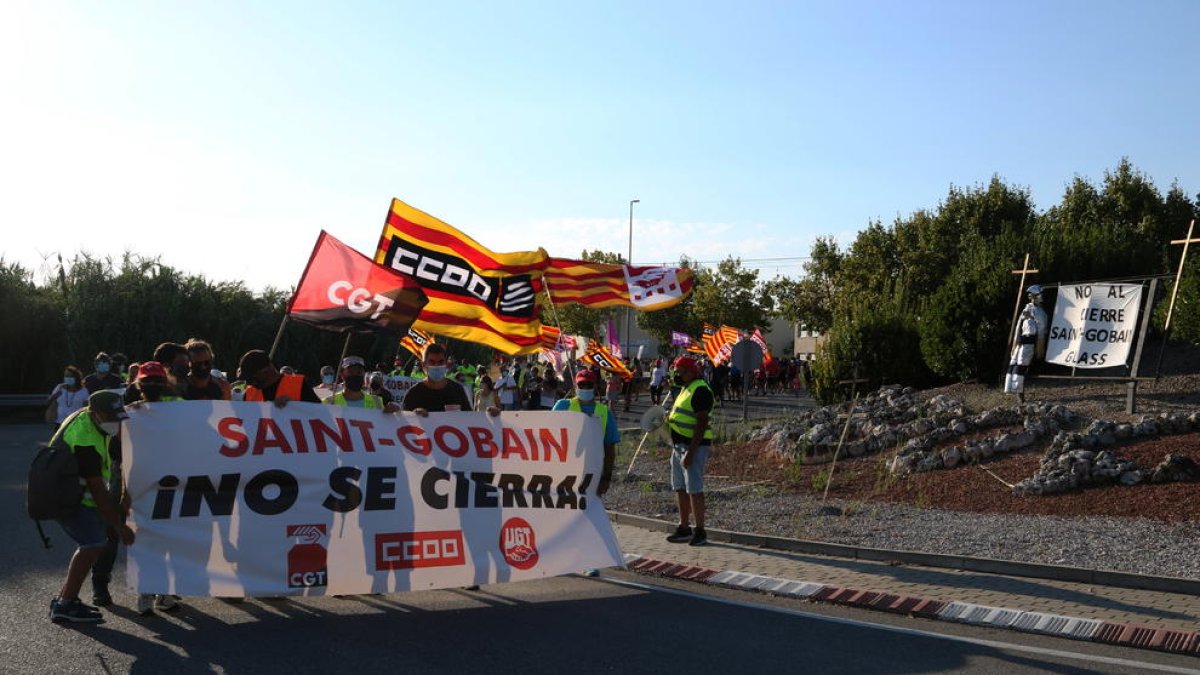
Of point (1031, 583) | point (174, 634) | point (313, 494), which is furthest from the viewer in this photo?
point (1031, 583)

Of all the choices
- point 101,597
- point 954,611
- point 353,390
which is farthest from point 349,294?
point 954,611

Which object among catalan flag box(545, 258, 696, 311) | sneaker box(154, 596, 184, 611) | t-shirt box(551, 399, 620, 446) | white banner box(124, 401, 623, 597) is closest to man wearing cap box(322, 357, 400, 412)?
white banner box(124, 401, 623, 597)

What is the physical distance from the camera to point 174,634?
700cm

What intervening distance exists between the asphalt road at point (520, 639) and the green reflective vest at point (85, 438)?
0.95m

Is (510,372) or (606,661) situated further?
(510,372)

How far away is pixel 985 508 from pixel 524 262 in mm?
5936

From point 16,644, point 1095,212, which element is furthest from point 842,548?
point 1095,212

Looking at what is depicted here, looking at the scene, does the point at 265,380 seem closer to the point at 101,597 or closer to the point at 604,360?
the point at 101,597

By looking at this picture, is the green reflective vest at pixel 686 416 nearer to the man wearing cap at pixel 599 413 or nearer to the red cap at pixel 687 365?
the red cap at pixel 687 365

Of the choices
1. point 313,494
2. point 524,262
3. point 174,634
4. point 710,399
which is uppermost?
point 524,262

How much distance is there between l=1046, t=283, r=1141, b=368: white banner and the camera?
15969mm

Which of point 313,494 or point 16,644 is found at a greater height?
point 313,494

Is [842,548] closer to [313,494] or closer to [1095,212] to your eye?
[313,494]

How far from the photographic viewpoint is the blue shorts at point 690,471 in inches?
415
